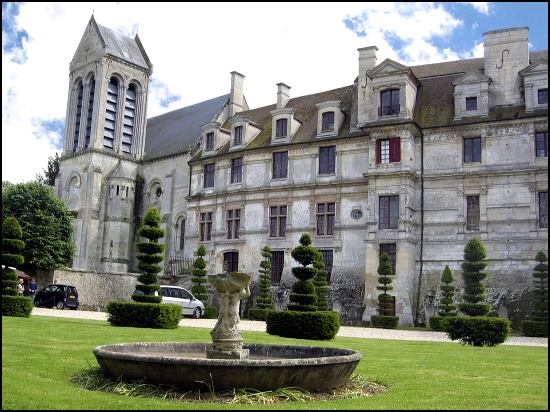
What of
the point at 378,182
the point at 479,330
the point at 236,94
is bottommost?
the point at 479,330

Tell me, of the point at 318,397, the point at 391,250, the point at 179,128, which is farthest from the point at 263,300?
the point at 318,397

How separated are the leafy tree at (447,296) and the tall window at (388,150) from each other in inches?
251

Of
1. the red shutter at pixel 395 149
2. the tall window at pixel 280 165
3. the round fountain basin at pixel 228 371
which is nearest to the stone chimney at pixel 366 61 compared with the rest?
the red shutter at pixel 395 149

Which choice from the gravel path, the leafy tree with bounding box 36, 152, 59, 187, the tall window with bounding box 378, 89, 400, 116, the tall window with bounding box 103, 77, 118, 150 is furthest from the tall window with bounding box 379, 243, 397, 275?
the leafy tree with bounding box 36, 152, 59, 187

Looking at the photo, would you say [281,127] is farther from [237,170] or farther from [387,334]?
[387,334]

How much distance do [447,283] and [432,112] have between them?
9629 millimetres

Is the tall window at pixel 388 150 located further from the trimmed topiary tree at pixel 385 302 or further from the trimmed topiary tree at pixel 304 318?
the trimmed topiary tree at pixel 304 318

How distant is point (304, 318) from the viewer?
20484 mm

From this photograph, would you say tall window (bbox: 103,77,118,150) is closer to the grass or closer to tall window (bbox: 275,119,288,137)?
tall window (bbox: 275,119,288,137)

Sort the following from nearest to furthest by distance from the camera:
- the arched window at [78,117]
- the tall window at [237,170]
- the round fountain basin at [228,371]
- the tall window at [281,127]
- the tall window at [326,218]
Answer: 1. the round fountain basin at [228,371]
2. the tall window at [326,218]
3. the tall window at [281,127]
4. the tall window at [237,170]
5. the arched window at [78,117]

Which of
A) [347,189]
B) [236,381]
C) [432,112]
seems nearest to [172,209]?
[347,189]

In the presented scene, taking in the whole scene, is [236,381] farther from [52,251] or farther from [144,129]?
[144,129]

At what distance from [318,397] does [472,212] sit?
78.4 ft

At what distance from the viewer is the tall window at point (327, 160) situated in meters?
35.4
